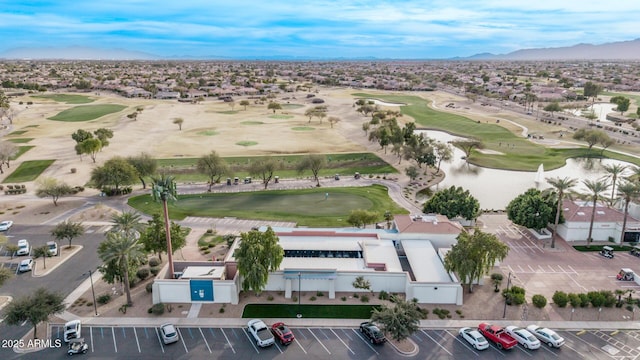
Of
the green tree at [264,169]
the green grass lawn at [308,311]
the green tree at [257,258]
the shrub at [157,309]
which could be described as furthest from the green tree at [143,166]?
the green grass lawn at [308,311]

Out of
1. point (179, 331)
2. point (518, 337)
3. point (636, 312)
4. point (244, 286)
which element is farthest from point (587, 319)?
point (179, 331)

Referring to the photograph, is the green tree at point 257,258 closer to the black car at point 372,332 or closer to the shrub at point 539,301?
the black car at point 372,332

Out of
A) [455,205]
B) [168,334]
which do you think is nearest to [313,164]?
[455,205]

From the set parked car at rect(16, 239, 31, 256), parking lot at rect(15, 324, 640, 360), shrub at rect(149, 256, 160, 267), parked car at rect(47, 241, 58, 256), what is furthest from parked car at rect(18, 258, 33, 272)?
parking lot at rect(15, 324, 640, 360)

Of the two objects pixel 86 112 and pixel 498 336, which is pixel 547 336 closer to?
pixel 498 336

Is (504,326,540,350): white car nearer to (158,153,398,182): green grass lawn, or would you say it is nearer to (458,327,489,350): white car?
(458,327,489,350): white car

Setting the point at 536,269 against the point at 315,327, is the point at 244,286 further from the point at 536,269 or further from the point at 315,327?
the point at 536,269
